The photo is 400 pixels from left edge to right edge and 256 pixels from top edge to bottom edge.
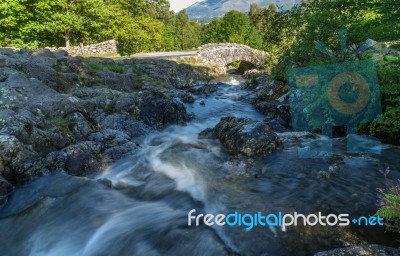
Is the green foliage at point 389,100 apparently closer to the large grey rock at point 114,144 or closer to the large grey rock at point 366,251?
the large grey rock at point 366,251

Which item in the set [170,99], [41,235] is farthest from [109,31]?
[41,235]

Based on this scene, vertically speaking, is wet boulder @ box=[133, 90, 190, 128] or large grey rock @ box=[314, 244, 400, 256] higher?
wet boulder @ box=[133, 90, 190, 128]

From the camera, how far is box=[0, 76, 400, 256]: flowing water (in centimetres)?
571

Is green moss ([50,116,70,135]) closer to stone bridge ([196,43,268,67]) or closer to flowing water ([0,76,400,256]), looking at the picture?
flowing water ([0,76,400,256])

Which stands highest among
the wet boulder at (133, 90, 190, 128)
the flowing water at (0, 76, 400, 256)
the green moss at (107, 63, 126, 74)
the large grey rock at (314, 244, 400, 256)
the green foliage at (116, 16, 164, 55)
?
the green foliage at (116, 16, 164, 55)

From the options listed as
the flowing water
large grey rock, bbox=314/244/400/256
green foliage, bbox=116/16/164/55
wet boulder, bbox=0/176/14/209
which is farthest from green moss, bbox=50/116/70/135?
green foliage, bbox=116/16/164/55

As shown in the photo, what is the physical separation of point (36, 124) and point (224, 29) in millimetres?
48034

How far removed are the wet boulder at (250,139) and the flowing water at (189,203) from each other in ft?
1.19

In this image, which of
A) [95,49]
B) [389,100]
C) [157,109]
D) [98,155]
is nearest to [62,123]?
[98,155]

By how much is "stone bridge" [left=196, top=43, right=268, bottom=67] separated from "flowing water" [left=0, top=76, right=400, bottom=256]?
2629 centimetres

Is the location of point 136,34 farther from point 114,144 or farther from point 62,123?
point 114,144

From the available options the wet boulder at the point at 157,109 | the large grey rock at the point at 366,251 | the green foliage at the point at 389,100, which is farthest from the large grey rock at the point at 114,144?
the green foliage at the point at 389,100

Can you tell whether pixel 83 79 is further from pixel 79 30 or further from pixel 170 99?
pixel 79 30

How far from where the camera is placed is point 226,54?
123ft
